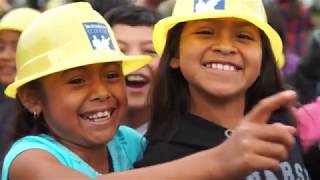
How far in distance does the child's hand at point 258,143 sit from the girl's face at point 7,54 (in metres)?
3.35

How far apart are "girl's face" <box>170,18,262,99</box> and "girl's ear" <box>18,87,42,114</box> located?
0.50 metres

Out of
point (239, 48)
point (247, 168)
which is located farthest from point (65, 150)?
point (247, 168)

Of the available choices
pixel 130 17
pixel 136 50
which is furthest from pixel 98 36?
pixel 130 17

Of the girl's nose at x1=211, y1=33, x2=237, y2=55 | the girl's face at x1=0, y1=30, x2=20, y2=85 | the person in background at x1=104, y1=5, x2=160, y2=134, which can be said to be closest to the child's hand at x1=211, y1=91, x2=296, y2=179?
the girl's nose at x1=211, y1=33, x2=237, y2=55

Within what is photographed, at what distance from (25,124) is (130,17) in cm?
126

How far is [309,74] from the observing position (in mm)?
5598

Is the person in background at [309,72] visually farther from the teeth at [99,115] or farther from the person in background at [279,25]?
the teeth at [99,115]

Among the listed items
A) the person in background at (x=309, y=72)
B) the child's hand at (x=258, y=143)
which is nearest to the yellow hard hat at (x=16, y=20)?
the person in background at (x=309, y=72)

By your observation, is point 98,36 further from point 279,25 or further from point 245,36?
point 279,25

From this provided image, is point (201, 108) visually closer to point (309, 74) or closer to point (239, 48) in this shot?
point (239, 48)

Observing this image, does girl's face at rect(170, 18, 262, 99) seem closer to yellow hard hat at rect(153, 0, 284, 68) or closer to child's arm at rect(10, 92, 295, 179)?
yellow hard hat at rect(153, 0, 284, 68)

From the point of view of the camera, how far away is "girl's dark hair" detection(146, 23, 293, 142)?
9.43 ft

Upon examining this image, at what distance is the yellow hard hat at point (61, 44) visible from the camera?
259 centimetres

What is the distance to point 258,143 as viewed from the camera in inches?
72.4
